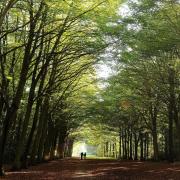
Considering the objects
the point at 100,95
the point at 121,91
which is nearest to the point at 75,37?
the point at 121,91

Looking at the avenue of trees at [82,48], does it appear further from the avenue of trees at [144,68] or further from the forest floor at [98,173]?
the forest floor at [98,173]

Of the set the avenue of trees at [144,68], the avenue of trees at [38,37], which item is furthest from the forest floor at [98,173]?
the avenue of trees at [144,68]

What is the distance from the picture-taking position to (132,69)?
37250 mm

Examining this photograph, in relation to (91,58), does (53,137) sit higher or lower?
lower

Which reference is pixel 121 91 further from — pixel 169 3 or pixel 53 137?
pixel 169 3

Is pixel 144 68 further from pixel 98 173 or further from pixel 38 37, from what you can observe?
pixel 38 37

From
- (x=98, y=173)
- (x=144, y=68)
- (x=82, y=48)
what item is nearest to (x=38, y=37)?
(x=82, y=48)

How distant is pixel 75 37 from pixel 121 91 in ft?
67.6

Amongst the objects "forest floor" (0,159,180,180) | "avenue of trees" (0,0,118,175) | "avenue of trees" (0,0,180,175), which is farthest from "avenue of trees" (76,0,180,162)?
"forest floor" (0,159,180,180)

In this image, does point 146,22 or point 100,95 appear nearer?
point 146,22

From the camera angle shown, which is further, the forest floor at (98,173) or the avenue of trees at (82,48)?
the avenue of trees at (82,48)

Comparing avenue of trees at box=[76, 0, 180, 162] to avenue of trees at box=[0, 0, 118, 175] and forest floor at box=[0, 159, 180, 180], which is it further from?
forest floor at box=[0, 159, 180, 180]

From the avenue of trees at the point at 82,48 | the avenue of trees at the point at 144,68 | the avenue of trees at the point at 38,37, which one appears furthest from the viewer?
the avenue of trees at the point at 144,68

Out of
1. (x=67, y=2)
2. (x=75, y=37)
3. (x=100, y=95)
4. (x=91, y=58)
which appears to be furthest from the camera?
(x=100, y=95)
